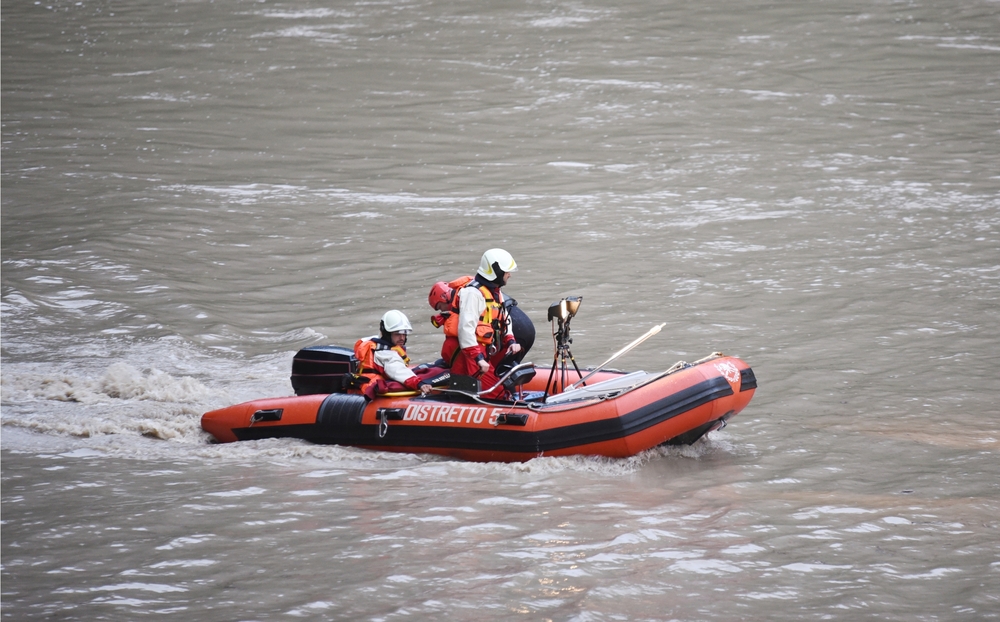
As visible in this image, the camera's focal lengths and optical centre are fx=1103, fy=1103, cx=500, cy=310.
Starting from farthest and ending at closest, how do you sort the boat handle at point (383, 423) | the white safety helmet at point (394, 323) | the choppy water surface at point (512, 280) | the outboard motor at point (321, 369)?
the outboard motor at point (321, 369), the white safety helmet at point (394, 323), the boat handle at point (383, 423), the choppy water surface at point (512, 280)

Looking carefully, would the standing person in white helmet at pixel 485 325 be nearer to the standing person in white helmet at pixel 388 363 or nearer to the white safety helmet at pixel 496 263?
the white safety helmet at pixel 496 263

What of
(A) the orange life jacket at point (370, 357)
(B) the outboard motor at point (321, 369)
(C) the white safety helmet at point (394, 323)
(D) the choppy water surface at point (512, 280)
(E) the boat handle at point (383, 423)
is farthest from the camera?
(B) the outboard motor at point (321, 369)

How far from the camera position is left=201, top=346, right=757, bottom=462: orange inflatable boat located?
619cm

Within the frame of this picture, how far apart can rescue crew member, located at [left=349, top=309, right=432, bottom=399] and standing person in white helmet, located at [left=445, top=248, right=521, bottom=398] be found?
0.31 meters

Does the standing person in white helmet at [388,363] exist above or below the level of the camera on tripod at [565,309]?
below

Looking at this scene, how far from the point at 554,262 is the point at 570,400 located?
4.04 metres

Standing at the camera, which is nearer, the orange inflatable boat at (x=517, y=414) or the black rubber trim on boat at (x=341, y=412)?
the orange inflatable boat at (x=517, y=414)

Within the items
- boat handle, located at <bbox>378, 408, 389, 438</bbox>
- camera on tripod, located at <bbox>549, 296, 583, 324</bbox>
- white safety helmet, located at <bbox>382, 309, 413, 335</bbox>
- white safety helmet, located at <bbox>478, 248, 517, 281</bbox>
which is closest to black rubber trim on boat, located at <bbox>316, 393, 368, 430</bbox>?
boat handle, located at <bbox>378, 408, 389, 438</bbox>

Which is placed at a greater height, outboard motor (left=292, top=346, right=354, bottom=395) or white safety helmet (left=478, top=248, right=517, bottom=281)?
white safety helmet (left=478, top=248, right=517, bottom=281)

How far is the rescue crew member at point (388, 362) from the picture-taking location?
22.1 feet

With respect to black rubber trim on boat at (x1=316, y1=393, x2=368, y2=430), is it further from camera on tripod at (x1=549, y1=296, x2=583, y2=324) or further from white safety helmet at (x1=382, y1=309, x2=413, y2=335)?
camera on tripod at (x1=549, y1=296, x2=583, y2=324)

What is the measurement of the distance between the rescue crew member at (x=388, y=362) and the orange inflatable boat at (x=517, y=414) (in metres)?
0.07

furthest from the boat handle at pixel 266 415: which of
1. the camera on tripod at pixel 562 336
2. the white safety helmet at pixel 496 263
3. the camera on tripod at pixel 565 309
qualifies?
the camera on tripod at pixel 565 309

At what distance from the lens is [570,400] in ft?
21.6
